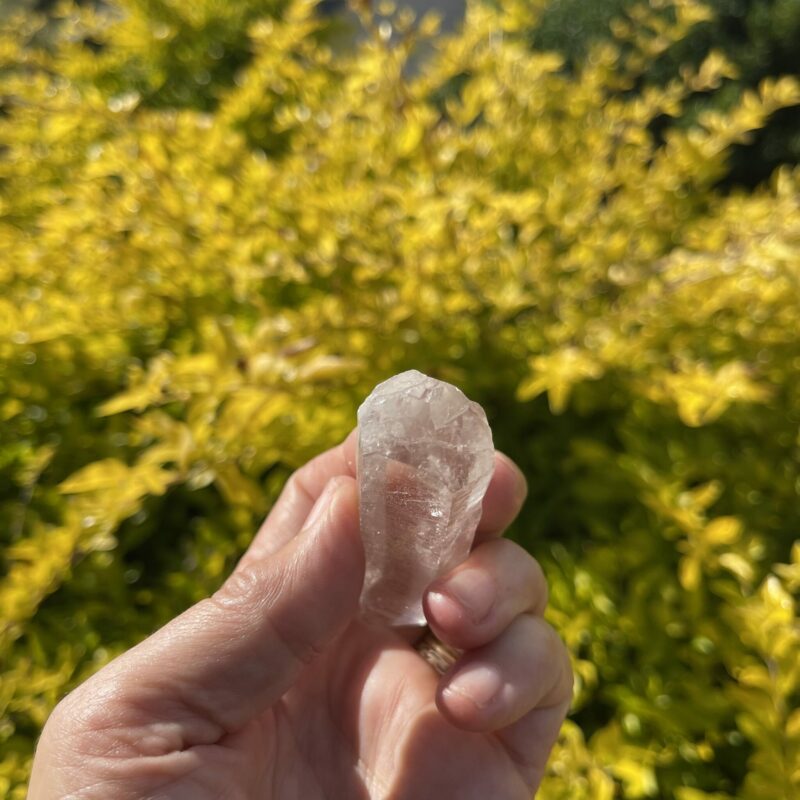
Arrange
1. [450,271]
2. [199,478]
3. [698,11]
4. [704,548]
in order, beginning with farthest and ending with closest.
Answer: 1. [698,11]
2. [450,271]
3. [199,478]
4. [704,548]

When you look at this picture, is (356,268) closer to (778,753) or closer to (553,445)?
(553,445)

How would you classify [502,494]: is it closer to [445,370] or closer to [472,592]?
[472,592]

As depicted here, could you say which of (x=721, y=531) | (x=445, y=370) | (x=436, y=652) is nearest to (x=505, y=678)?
(x=436, y=652)

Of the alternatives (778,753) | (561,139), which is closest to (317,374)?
(778,753)

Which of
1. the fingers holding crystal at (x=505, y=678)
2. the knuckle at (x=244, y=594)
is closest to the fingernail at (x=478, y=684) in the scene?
the fingers holding crystal at (x=505, y=678)

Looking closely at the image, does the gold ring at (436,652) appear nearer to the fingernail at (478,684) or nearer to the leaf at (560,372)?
the fingernail at (478,684)

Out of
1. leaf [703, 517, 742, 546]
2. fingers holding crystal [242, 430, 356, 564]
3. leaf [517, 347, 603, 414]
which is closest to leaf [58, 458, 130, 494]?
fingers holding crystal [242, 430, 356, 564]
